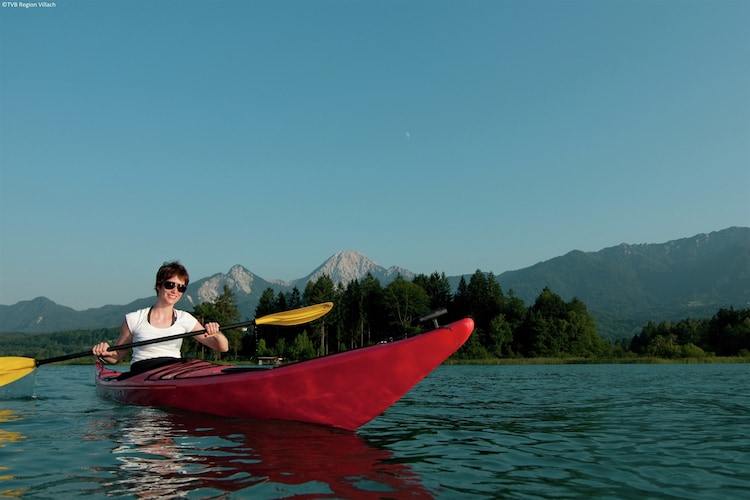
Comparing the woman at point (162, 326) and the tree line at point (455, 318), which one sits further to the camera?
the tree line at point (455, 318)

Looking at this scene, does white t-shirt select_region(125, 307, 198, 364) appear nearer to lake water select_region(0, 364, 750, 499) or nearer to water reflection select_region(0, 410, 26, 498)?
lake water select_region(0, 364, 750, 499)

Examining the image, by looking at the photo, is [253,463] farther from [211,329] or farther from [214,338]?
[214,338]

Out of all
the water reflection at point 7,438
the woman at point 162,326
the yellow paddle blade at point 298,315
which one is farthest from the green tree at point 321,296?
the yellow paddle blade at point 298,315

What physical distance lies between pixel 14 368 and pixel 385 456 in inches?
300

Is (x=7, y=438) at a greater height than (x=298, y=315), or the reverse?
(x=298, y=315)

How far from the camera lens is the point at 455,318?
86.8 m

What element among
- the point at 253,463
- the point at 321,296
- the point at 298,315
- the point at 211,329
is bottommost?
the point at 253,463

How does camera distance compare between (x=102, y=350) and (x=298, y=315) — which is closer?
(x=102, y=350)

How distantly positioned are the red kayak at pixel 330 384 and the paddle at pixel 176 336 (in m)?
0.76

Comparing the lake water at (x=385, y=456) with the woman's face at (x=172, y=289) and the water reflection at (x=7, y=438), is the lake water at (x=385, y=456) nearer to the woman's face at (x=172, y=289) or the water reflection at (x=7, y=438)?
the water reflection at (x=7, y=438)

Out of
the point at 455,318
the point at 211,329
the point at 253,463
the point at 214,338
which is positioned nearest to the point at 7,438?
the point at 211,329

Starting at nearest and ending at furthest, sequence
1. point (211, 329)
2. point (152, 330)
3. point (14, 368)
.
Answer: point (211, 329) → point (152, 330) → point (14, 368)

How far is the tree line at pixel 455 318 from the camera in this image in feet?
257

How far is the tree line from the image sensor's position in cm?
7825
